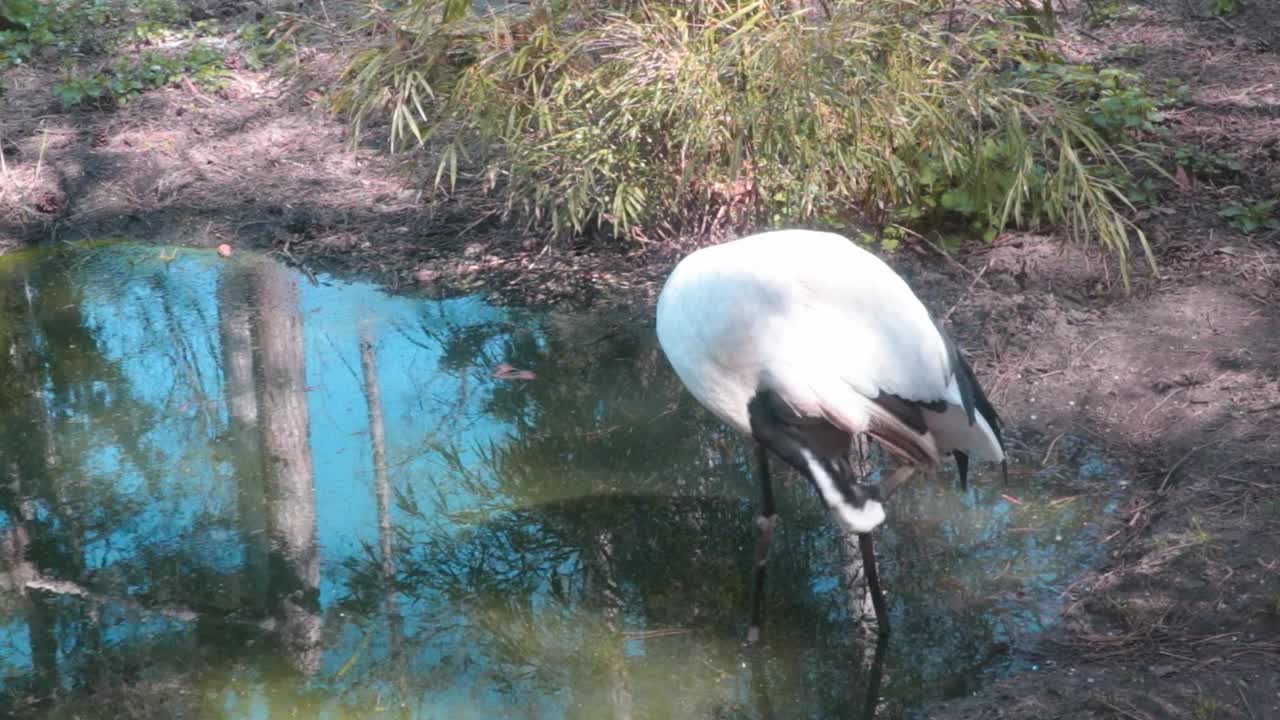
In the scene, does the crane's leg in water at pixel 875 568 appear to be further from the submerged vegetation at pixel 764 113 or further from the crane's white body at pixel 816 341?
the submerged vegetation at pixel 764 113

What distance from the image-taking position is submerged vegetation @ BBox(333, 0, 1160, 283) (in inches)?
188

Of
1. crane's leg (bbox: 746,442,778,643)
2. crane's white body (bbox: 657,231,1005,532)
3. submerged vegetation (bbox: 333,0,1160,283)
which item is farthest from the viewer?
submerged vegetation (bbox: 333,0,1160,283)

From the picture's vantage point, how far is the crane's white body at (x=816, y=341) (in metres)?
3.18

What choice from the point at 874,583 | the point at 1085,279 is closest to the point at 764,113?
the point at 1085,279

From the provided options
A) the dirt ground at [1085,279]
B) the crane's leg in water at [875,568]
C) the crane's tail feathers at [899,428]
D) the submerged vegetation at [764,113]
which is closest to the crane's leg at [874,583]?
the crane's leg in water at [875,568]

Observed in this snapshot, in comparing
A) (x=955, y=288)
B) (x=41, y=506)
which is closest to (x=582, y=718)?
(x=41, y=506)

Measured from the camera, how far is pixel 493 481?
4289 mm

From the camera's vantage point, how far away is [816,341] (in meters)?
3.20

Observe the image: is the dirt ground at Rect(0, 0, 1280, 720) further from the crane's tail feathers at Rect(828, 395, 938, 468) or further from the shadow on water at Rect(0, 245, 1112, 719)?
→ the crane's tail feathers at Rect(828, 395, 938, 468)

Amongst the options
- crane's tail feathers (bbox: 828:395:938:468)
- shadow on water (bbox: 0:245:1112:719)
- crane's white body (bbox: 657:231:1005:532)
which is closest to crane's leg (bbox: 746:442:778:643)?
shadow on water (bbox: 0:245:1112:719)

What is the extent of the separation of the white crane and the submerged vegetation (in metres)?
1.48

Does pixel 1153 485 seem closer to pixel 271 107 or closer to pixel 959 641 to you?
pixel 959 641

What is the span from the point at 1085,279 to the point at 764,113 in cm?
145

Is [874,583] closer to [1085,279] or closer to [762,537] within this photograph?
[762,537]
